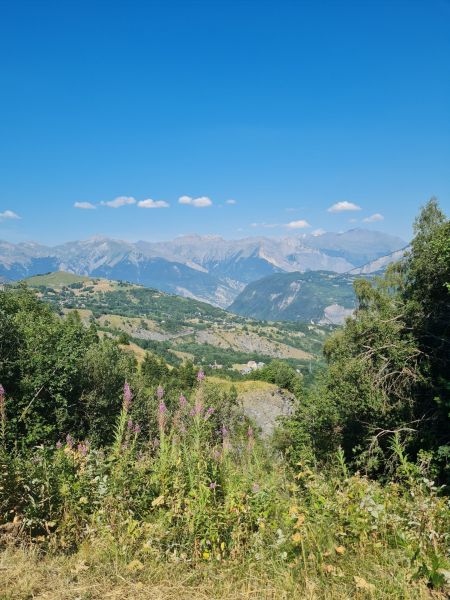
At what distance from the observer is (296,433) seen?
24172 millimetres

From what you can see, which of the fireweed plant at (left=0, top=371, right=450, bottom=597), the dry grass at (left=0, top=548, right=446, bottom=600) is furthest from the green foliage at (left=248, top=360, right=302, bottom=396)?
the dry grass at (left=0, top=548, right=446, bottom=600)

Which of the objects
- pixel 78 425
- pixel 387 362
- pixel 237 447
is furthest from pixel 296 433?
pixel 237 447

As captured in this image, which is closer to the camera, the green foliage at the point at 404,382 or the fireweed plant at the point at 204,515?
the fireweed plant at the point at 204,515

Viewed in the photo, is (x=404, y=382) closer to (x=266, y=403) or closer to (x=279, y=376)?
(x=266, y=403)

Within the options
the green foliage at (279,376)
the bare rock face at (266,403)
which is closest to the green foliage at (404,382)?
the bare rock face at (266,403)

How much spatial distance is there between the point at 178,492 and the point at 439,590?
2802 mm

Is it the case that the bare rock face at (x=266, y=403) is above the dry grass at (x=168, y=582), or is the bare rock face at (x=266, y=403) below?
below

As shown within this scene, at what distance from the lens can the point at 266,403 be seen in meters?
65.5

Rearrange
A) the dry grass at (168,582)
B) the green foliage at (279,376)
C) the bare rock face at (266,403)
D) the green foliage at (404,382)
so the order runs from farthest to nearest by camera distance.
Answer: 1. the green foliage at (279,376)
2. the bare rock face at (266,403)
3. the green foliage at (404,382)
4. the dry grass at (168,582)

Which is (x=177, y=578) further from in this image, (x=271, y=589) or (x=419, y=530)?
(x=419, y=530)

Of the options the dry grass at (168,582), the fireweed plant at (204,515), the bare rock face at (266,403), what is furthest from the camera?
the bare rock face at (266,403)

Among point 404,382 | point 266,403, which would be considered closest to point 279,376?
point 266,403

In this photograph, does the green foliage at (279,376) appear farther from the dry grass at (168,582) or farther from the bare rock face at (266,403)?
the dry grass at (168,582)

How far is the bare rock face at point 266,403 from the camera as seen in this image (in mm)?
62062
